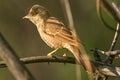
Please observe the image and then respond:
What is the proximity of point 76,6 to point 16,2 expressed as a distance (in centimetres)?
120

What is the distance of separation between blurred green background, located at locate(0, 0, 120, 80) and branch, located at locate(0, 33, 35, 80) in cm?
842

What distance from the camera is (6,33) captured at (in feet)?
35.9

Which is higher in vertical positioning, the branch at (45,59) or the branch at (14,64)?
the branch at (14,64)

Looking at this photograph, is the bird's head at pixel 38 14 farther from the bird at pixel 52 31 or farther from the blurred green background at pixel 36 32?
the blurred green background at pixel 36 32

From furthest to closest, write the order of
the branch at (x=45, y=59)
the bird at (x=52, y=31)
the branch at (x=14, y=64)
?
the bird at (x=52, y=31)
the branch at (x=45, y=59)
the branch at (x=14, y=64)

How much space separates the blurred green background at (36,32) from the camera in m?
10.3

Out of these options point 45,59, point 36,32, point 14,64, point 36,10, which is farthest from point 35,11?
point 36,32

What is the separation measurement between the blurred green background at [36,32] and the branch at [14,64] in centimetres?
842

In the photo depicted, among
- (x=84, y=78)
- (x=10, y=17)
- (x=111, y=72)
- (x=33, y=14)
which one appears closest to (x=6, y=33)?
(x=10, y=17)

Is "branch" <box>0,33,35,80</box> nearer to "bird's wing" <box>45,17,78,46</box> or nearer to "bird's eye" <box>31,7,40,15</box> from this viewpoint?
"bird's wing" <box>45,17,78,46</box>

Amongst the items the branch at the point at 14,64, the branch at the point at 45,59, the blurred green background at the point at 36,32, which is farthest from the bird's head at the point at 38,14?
the blurred green background at the point at 36,32

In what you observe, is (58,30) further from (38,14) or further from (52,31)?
(38,14)

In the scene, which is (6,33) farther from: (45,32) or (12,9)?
(45,32)

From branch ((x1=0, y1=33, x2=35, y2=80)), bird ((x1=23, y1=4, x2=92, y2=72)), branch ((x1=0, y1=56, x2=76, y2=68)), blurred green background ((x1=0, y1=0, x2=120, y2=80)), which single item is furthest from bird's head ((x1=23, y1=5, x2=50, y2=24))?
blurred green background ((x1=0, y1=0, x2=120, y2=80))
